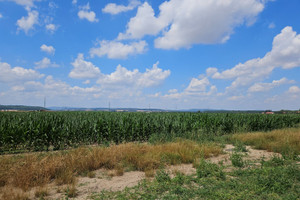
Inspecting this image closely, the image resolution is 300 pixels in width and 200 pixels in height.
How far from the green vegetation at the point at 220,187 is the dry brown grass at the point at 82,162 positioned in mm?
1542

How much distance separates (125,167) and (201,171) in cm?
296

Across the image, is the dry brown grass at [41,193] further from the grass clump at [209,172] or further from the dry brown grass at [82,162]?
the grass clump at [209,172]

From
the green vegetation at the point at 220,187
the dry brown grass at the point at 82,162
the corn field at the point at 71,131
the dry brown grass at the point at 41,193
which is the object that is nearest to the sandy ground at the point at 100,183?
the dry brown grass at the point at 41,193

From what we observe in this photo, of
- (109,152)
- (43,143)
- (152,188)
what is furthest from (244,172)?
(43,143)

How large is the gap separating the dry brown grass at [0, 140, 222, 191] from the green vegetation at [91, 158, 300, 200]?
154 cm

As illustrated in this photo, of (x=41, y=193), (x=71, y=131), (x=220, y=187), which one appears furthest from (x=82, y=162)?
(x=71, y=131)

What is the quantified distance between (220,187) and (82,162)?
4.89m

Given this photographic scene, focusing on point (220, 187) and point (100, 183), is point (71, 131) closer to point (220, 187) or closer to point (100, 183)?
point (100, 183)

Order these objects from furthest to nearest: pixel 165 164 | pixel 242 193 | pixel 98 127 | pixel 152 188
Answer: pixel 98 127
pixel 165 164
pixel 152 188
pixel 242 193

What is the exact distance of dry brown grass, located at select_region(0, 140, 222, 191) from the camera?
18.2ft

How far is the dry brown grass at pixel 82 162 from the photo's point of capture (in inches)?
218

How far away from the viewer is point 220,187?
196 inches

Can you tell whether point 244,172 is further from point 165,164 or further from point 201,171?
point 165,164

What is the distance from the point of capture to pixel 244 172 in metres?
Result: 6.14
